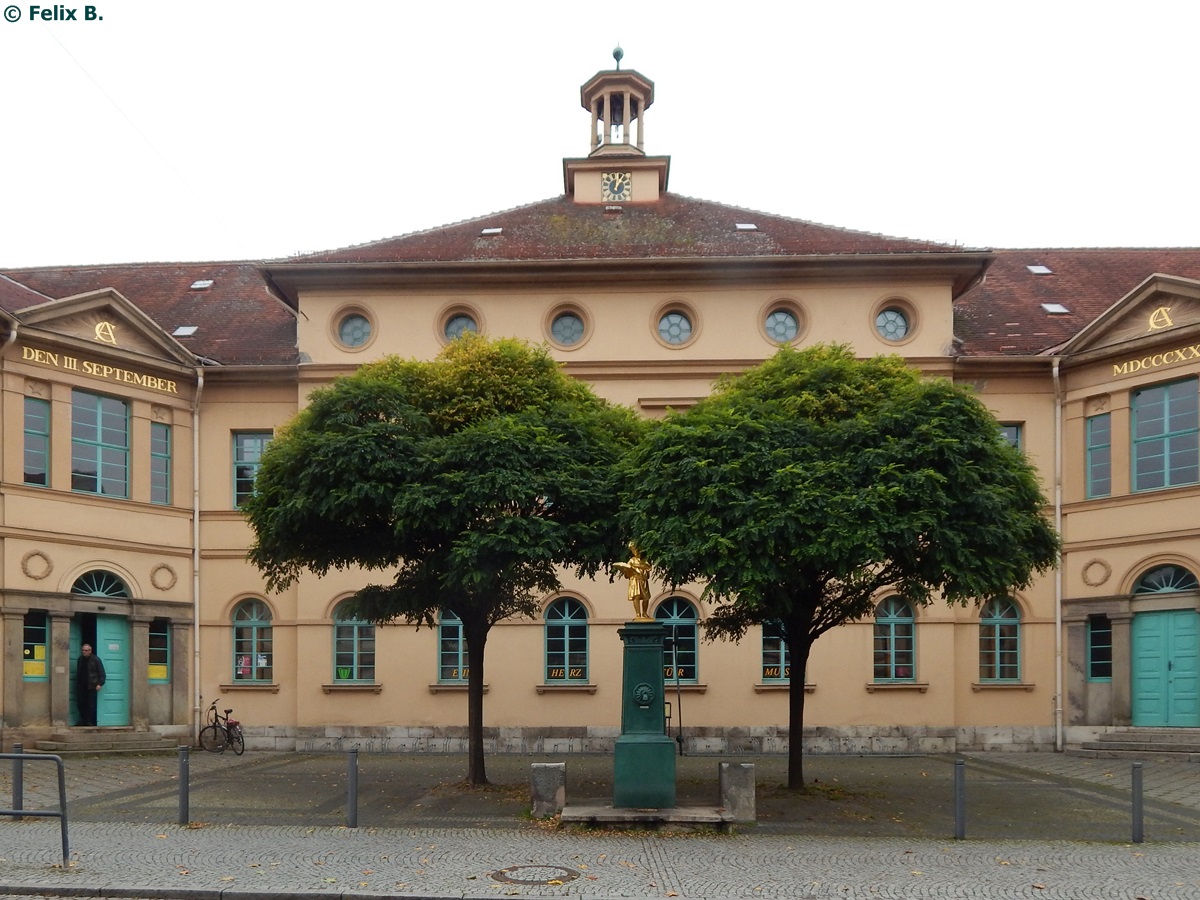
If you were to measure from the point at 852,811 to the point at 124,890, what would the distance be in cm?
888

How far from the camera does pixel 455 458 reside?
55.5 ft

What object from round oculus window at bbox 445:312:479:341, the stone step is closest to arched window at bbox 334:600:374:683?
round oculus window at bbox 445:312:479:341

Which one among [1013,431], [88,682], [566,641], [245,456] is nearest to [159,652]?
[88,682]

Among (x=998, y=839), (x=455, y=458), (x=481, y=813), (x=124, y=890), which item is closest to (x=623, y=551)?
(x=455, y=458)

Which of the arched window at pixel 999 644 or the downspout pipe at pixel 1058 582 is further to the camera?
the arched window at pixel 999 644

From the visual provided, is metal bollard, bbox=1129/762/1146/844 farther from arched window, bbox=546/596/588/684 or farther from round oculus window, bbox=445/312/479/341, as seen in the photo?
round oculus window, bbox=445/312/479/341

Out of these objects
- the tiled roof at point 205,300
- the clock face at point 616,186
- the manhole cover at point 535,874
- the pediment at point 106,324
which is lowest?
the manhole cover at point 535,874

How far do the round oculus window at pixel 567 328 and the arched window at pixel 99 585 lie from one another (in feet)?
33.2

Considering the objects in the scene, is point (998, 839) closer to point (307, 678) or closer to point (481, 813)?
point (481, 813)

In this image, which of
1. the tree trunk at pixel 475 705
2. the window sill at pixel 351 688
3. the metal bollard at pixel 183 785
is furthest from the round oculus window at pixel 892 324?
the metal bollard at pixel 183 785

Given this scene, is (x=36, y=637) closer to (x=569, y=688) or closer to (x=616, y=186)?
(x=569, y=688)

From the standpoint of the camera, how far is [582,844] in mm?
13359

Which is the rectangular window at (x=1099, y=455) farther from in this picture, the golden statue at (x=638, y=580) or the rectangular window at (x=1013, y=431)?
the golden statue at (x=638, y=580)

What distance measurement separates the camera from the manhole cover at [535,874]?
11531mm
